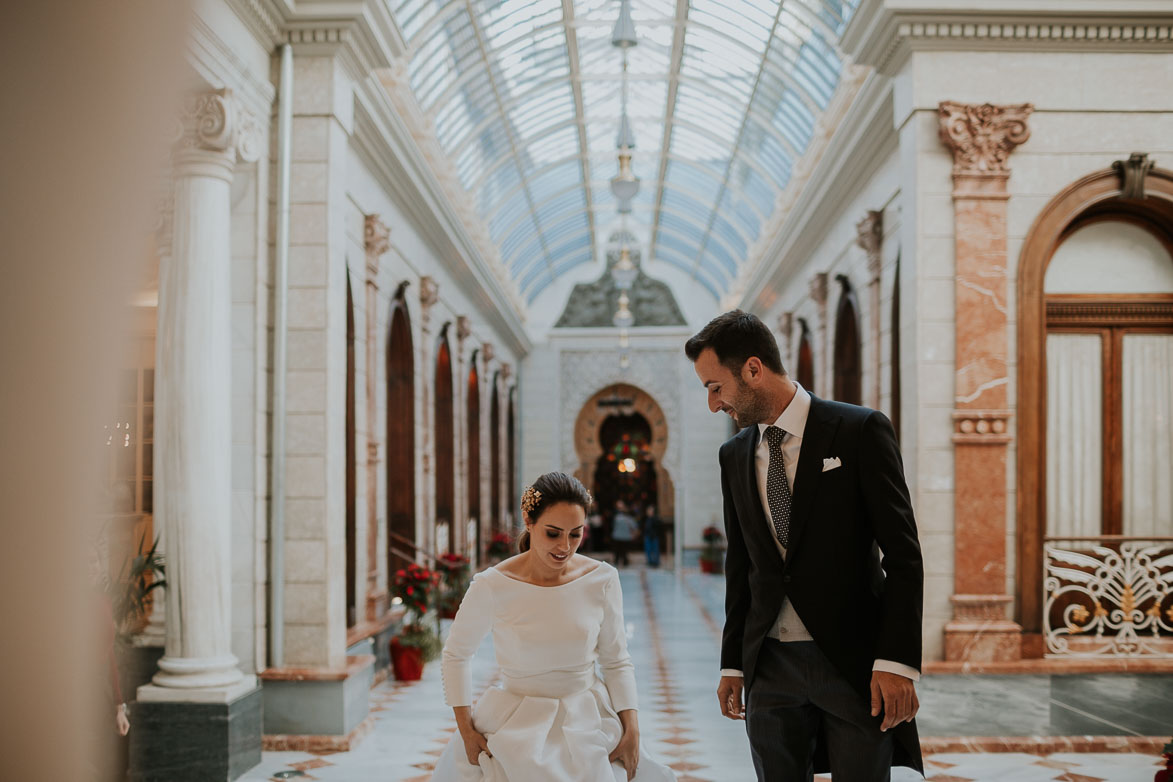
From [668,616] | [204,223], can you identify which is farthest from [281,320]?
[668,616]

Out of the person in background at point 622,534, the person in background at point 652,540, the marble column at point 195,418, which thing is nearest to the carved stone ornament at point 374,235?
the marble column at point 195,418

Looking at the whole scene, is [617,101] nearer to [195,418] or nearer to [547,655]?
[195,418]

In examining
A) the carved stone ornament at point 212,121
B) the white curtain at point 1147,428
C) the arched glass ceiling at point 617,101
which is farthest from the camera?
the arched glass ceiling at point 617,101

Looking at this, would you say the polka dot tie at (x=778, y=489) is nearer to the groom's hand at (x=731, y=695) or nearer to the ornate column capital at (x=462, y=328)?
the groom's hand at (x=731, y=695)

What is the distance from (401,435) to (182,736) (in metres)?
6.18

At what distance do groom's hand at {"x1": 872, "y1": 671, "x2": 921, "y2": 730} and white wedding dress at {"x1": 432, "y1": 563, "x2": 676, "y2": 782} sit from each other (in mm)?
939

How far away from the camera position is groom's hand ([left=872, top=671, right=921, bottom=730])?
2650 mm

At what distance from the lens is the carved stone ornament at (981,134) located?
7367 mm

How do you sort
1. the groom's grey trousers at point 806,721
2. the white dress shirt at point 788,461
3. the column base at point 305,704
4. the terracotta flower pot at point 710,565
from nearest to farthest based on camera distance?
the groom's grey trousers at point 806,721, the white dress shirt at point 788,461, the column base at point 305,704, the terracotta flower pot at point 710,565

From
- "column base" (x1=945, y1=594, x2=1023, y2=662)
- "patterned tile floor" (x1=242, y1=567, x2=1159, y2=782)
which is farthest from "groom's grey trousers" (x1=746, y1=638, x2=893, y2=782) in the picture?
"column base" (x1=945, y1=594, x2=1023, y2=662)

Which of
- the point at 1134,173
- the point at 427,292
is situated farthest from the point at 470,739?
the point at 427,292

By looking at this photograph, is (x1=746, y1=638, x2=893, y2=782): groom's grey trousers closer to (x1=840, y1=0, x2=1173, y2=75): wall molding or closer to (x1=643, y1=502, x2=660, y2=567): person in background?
(x1=840, y1=0, x2=1173, y2=75): wall molding

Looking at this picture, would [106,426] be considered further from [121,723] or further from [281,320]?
[281,320]

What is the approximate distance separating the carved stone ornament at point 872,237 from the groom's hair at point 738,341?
739 centimetres
